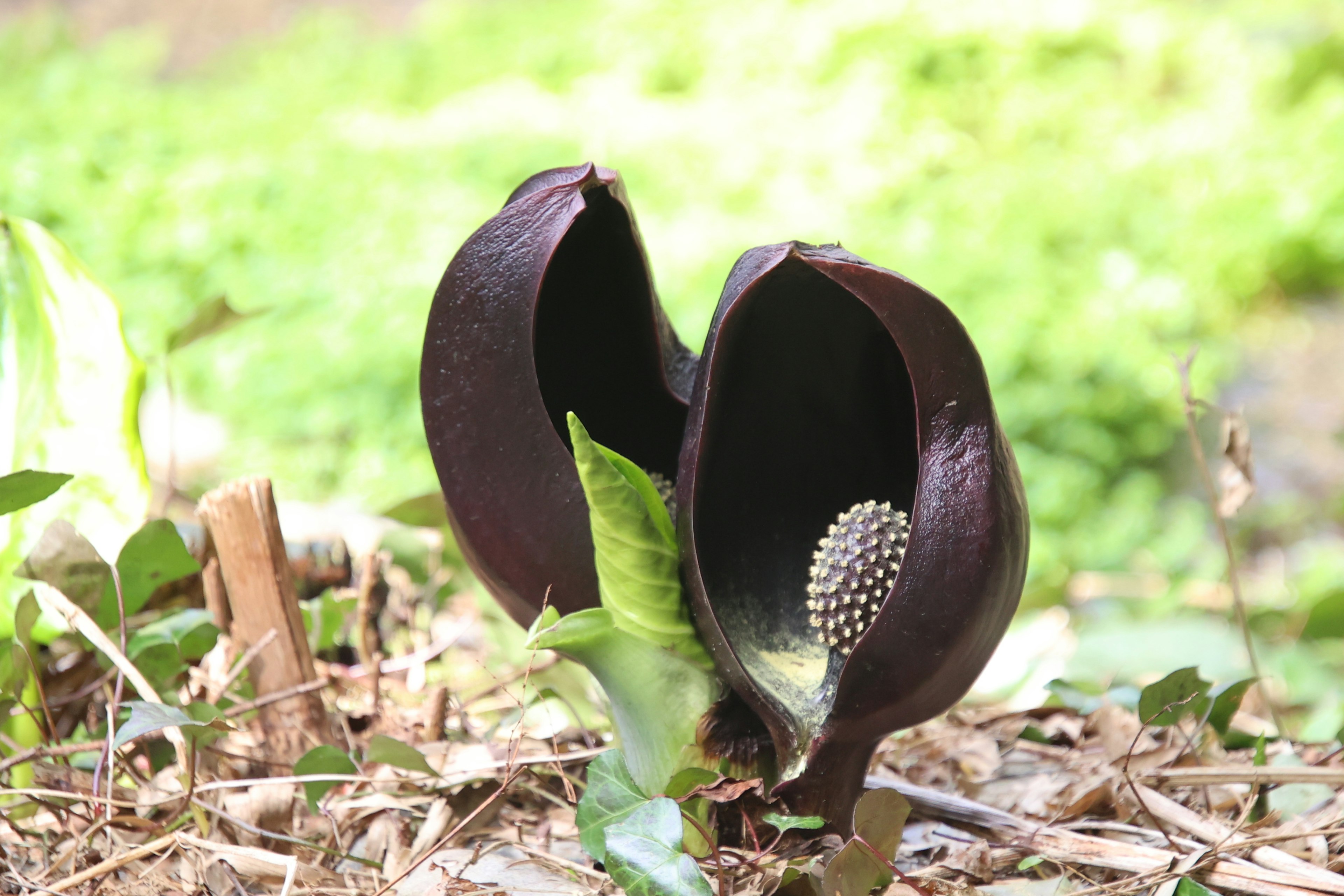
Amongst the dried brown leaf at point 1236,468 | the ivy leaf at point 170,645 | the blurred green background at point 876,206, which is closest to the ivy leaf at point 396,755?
the ivy leaf at point 170,645

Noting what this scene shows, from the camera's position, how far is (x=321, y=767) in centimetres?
50

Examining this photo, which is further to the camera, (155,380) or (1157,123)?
(1157,123)

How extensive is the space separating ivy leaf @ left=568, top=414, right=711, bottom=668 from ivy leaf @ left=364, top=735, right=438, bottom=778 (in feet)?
0.41

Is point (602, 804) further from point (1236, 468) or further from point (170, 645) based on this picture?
point (1236, 468)

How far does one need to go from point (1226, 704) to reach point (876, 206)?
2271 millimetres

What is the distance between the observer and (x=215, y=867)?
46 centimetres

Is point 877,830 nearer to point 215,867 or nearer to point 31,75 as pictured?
point 215,867

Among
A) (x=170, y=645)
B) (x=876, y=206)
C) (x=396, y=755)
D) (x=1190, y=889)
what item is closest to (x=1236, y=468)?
(x=1190, y=889)

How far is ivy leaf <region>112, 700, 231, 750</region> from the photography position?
0.40 meters

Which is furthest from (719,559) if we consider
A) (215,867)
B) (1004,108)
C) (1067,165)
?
(1004,108)

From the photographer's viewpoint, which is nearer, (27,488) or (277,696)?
(27,488)

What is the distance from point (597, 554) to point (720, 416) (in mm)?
79

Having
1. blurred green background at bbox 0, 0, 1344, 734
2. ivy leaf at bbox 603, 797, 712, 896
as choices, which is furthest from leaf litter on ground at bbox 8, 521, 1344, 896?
blurred green background at bbox 0, 0, 1344, 734

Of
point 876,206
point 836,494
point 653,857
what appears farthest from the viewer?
point 876,206
